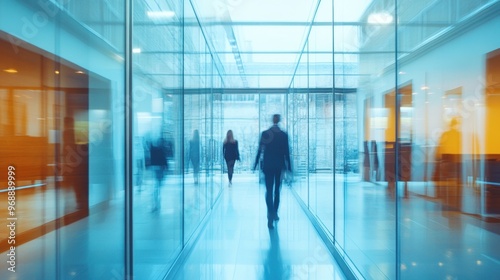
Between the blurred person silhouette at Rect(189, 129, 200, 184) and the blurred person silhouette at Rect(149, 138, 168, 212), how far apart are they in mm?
1449

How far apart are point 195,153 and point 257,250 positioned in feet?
6.59

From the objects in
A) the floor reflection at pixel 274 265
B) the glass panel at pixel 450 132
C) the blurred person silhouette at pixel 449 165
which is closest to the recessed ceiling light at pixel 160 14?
the glass panel at pixel 450 132

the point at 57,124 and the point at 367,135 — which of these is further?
the point at 367,135

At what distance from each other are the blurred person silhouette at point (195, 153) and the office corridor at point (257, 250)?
97 cm

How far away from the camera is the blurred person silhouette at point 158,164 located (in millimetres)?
3816

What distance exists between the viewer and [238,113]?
1560 cm

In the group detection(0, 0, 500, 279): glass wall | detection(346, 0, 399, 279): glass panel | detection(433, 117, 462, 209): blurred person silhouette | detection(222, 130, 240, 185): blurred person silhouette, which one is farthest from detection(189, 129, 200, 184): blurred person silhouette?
detection(222, 130, 240, 185): blurred person silhouette

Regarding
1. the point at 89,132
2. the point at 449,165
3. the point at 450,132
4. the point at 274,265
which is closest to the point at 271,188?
the point at 274,265

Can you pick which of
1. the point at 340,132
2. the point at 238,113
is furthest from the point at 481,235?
the point at 238,113

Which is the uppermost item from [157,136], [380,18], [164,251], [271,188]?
[380,18]

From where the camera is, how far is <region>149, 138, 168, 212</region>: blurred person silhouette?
12.5 feet

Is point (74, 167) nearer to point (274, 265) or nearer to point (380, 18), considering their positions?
point (274, 265)

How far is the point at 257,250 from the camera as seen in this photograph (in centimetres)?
498

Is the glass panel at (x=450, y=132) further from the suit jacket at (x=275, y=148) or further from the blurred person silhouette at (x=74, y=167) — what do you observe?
the blurred person silhouette at (x=74, y=167)
